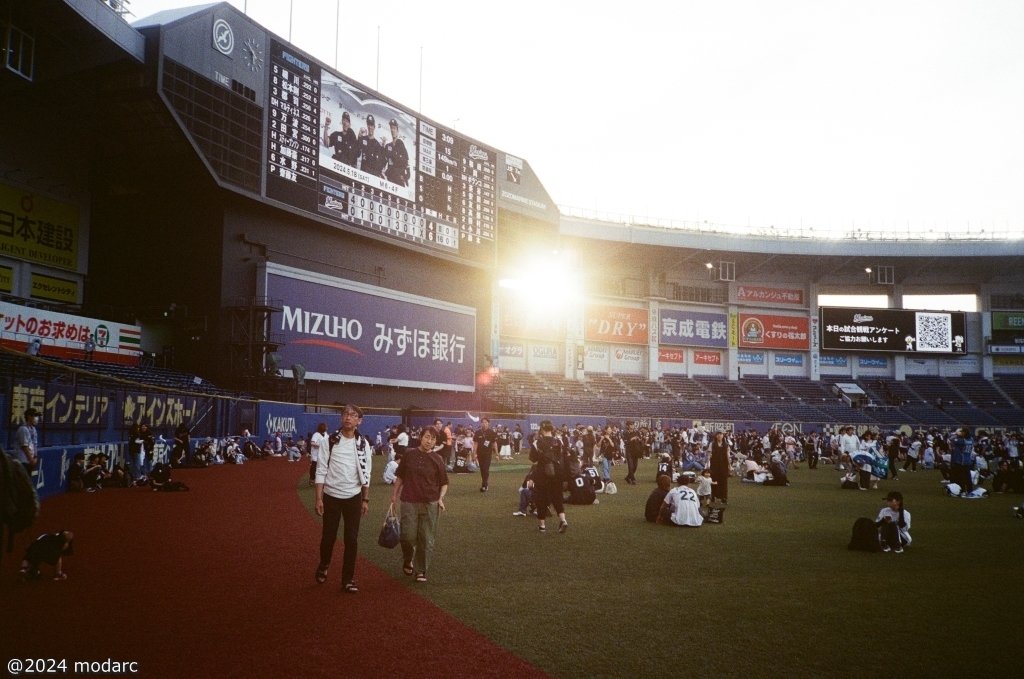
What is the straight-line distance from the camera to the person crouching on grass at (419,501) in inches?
328

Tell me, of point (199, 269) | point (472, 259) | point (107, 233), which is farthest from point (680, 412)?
point (107, 233)

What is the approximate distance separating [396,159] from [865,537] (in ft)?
100

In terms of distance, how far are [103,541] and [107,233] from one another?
28537 mm

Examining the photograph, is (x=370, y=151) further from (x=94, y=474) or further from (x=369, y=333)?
(x=94, y=474)

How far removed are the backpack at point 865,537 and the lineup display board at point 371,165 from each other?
2763 cm

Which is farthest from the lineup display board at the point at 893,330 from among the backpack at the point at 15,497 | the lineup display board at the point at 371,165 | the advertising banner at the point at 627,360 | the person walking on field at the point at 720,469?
the backpack at the point at 15,497

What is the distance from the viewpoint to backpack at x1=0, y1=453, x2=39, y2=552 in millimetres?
4719

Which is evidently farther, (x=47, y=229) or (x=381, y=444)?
(x=381, y=444)

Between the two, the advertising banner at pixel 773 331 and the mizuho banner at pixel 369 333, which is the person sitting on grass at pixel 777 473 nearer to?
the mizuho banner at pixel 369 333

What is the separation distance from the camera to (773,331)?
205ft

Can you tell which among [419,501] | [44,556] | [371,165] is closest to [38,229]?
[371,165]

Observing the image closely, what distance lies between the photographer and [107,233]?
34156 mm

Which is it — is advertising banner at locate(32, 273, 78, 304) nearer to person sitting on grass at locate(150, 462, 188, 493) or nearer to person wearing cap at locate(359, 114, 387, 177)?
person wearing cap at locate(359, 114, 387, 177)

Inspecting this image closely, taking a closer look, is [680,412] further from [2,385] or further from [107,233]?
[2,385]
